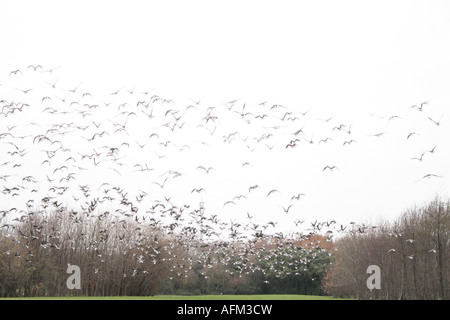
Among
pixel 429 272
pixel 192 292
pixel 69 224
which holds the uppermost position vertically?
pixel 69 224

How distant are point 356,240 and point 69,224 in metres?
31.0

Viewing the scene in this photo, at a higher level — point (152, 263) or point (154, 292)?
point (152, 263)

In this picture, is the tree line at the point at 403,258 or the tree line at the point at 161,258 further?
the tree line at the point at 403,258

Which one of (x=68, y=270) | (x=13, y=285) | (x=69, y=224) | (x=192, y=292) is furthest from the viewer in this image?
(x=192, y=292)

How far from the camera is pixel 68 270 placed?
138ft

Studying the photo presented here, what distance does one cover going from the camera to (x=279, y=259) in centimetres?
5528

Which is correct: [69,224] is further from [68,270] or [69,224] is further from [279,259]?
[279,259]

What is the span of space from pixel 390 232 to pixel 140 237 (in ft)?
84.5

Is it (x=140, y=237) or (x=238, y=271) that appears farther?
(x=238, y=271)

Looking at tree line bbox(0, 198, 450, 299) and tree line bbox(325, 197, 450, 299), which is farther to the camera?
tree line bbox(325, 197, 450, 299)

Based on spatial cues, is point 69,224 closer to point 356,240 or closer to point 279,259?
point 279,259

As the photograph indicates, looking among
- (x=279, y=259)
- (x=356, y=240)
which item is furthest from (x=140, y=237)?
(x=356, y=240)
